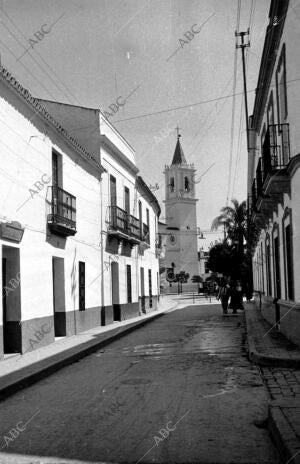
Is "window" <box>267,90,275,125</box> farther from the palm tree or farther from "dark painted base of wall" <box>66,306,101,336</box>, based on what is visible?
the palm tree

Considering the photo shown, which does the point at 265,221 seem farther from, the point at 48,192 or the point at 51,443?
the point at 51,443

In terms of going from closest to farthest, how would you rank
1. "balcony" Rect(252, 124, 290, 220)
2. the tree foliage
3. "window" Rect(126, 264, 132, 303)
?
1. "balcony" Rect(252, 124, 290, 220)
2. "window" Rect(126, 264, 132, 303)
3. the tree foliage

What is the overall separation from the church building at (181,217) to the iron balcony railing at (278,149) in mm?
65530

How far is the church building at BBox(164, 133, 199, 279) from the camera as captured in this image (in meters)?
78.3

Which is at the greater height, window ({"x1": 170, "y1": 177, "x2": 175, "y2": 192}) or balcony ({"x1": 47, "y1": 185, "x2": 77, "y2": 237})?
window ({"x1": 170, "y1": 177, "x2": 175, "y2": 192})

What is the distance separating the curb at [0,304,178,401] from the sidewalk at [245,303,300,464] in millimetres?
3400

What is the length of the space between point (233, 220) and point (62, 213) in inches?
1067

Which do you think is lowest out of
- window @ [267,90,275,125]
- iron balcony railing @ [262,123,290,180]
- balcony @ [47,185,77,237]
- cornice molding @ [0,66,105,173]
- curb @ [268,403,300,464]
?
curb @ [268,403,300,464]

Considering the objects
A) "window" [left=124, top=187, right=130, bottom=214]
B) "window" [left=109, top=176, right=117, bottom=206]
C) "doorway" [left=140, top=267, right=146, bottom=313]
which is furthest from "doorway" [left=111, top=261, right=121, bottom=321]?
"doorway" [left=140, top=267, right=146, bottom=313]

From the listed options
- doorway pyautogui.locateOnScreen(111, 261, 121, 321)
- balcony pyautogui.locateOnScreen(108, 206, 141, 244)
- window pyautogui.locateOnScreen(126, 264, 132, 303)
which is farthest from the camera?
window pyautogui.locateOnScreen(126, 264, 132, 303)

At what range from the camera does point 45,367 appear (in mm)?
9148

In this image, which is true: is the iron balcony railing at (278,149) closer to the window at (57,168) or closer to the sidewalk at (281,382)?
the sidewalk at (281,382)

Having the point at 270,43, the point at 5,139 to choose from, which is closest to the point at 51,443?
the point at 5,139

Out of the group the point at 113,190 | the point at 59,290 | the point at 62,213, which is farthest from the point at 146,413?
the point at 113,190
